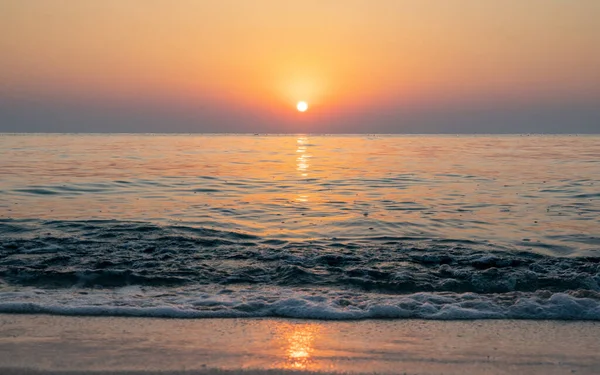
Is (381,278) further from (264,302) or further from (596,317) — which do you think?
(596,317)

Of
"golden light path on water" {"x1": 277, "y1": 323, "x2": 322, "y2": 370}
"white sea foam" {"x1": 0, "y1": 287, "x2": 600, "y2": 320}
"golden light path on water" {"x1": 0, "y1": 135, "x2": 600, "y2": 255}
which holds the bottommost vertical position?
"golden light path on water" {"x1": 0, "y1": 135, "x2": 600, "y2": 255}

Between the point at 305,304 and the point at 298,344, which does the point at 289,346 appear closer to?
the point at 298,344

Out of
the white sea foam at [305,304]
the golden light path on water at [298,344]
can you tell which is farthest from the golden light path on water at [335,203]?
the golden light path on water at [298,344]

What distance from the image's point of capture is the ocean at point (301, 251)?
23.5ft

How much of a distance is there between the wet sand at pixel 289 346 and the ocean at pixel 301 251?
425mm

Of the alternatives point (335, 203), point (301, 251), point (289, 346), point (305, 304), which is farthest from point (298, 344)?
point (335, 203)

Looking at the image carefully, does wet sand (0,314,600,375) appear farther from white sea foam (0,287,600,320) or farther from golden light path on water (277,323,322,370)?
white sea foam (0,287,600,320)

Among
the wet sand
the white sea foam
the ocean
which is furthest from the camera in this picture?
the ocean

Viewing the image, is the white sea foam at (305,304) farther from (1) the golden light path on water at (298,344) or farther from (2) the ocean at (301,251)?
(1) the golden light path on water at (298,344)

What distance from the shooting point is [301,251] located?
439 inches

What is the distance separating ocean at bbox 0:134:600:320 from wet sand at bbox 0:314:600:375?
0.42 meters

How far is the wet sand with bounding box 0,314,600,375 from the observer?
4.89 metres

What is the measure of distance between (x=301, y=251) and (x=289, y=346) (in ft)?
18.5

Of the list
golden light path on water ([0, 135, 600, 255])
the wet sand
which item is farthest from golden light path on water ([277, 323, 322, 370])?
golden light path on water ([0, 135, 600, 255])
